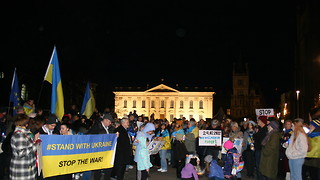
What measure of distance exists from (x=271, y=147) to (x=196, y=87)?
354 ft

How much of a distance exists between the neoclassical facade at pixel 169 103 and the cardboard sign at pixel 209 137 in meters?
103

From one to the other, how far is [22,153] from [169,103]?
109367 mm

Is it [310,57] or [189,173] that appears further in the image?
[310,57]

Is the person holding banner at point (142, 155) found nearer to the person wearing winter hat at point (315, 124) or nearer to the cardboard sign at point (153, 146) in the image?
the cardboard sign at point (153, 146)

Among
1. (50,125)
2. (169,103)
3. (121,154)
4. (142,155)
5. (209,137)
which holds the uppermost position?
(169,103)

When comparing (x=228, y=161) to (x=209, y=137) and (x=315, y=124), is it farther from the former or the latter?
(x=209, y=137)

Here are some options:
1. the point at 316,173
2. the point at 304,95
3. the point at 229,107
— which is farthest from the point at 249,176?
the point at 229,107

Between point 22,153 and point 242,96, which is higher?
point 242,96

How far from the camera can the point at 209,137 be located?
12430 mm

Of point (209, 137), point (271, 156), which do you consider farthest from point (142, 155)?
point (271, 156)

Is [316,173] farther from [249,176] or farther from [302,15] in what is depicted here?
[302,15]

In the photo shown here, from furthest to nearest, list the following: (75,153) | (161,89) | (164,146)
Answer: (161,89) → (164,146) → (75,153)

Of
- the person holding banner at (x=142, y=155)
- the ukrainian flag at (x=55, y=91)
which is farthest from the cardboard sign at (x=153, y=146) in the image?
the ukrainian flag at (x=55, y=91)

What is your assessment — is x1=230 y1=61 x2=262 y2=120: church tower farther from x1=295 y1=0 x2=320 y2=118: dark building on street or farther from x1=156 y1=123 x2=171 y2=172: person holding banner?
x1=156 y1=123 x2=171 y2=172: person holding banner
